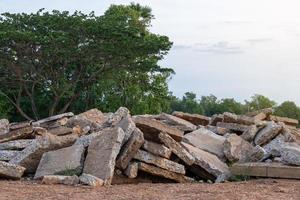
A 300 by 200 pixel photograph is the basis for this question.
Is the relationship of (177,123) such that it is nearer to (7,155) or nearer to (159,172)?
(159,172)

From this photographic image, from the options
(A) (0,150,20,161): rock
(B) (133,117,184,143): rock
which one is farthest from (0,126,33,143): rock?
(B) (133,117,184,143): rock

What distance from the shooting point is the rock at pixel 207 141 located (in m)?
10.9

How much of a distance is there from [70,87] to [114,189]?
762 inches

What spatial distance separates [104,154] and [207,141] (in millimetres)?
2979

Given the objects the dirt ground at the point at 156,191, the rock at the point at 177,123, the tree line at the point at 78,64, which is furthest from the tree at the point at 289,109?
the dirt ground at the point at 156,191

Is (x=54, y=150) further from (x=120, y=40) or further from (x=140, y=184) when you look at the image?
(x=120, y=40)

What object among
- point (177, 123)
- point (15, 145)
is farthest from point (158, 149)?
point (177, 123)

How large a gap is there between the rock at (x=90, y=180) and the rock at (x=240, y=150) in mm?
2928

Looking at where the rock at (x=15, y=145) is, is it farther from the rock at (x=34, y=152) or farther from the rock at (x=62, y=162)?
the rock at (x=62, y=162)

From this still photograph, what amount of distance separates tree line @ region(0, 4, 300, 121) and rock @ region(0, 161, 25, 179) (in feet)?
50.1

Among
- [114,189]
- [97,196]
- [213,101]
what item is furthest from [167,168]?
[213,101]

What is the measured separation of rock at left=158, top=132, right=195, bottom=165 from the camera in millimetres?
9445

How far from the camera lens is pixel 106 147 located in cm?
899

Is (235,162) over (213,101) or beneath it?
beneath
